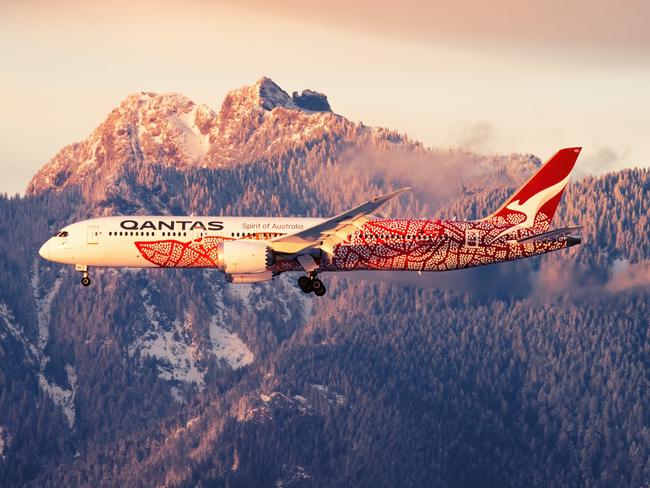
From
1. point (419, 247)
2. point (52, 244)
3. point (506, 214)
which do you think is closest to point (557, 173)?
point (506, 214)

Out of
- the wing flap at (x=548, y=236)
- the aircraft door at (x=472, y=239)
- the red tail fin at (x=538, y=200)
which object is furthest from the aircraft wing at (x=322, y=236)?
the red tail fin at (x=538, y=200)

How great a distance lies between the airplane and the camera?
113 m

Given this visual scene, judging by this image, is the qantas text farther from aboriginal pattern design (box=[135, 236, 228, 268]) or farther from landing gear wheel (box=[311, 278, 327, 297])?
landing gear wheel (box=[311, 278, 327, 297])

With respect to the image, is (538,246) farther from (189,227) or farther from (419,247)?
(189,227)

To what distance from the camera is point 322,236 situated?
112312mm

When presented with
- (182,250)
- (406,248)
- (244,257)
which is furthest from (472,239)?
(182,250)

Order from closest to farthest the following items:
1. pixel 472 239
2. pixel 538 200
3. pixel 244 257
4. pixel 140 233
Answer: pixel 244 257
pixel 140 233
pixel 472 239
pixel 538 200

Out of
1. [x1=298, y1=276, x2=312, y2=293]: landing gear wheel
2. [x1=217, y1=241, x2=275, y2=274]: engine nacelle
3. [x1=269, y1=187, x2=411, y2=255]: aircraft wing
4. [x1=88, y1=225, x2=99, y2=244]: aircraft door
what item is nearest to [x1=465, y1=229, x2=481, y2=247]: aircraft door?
[x1=269, y1=187, x2=411, y2=255]: aircraft wing

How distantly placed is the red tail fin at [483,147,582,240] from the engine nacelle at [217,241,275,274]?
22.0m

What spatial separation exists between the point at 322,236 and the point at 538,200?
22.8 meters

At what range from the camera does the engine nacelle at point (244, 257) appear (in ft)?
366

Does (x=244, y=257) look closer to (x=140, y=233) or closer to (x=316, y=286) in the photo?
(x=316, y=286)

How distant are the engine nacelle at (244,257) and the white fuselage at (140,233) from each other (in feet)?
9.06

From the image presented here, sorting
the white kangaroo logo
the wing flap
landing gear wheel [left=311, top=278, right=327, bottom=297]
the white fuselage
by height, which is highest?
the white kangaroo logo
